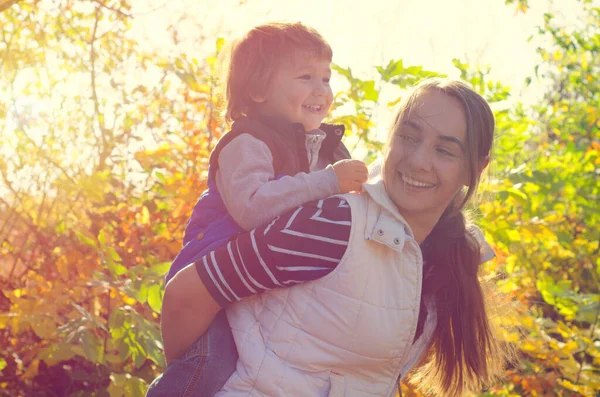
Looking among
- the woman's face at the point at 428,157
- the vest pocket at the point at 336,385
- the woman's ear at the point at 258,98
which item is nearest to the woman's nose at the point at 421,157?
the woman's face at the point at 428,157

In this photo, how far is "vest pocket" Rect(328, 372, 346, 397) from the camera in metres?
1.87

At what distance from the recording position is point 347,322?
184 cm

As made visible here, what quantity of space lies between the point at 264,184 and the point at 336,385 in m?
0.56

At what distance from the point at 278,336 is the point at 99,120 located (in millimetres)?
2842

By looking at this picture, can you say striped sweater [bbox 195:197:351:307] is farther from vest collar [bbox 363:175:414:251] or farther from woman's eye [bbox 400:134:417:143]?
woman's eye [bbox 400:134:417:143]

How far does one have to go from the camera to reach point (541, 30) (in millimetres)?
6961

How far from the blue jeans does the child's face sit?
796 mm

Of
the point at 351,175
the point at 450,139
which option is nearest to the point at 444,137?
the point at 450,139

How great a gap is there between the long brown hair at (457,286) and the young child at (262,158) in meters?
0.30

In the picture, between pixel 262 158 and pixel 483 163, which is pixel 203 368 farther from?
pixel 483 163

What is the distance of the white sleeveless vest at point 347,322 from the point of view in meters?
1.84

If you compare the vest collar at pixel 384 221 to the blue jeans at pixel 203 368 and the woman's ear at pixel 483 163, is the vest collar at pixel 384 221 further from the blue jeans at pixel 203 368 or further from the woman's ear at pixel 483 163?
the blue jeans at pixel 203 368

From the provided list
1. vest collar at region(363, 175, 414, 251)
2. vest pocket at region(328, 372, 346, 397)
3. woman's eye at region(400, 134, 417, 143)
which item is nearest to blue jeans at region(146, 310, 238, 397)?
vest pocket at region(328, 372, 346, 397)

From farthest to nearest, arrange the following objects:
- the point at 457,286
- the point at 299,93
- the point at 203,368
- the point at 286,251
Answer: the point at 299,93, the point at 457,286, the point at 203,368, the point at 286,251
